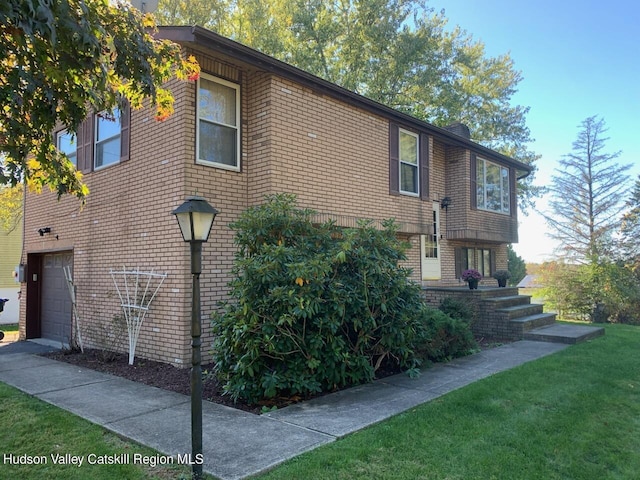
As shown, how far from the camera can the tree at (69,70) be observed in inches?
147

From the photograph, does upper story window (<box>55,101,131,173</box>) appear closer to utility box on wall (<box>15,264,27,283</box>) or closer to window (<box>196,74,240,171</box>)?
window (<box>196,74,240,171</box>)

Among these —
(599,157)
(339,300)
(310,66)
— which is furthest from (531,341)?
(599,157)

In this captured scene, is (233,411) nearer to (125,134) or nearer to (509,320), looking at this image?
(125,134)

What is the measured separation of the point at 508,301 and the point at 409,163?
167 inches

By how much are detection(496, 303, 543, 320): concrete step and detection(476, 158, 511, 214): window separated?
3.66 m

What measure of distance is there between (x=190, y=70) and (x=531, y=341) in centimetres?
870

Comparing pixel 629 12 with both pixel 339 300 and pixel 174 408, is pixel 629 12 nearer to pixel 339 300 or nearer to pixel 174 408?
pixel 339 300

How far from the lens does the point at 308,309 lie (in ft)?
17.0

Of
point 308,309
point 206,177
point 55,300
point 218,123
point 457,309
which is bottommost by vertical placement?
point 457,309

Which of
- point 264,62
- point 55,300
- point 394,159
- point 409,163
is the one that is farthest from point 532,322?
point 55,300

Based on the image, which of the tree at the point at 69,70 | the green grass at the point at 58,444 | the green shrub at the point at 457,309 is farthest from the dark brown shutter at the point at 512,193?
the green grass at the point at 58,444

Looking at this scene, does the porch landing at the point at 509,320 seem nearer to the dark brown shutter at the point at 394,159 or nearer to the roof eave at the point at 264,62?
the dark brown shutter at the point at 394,159

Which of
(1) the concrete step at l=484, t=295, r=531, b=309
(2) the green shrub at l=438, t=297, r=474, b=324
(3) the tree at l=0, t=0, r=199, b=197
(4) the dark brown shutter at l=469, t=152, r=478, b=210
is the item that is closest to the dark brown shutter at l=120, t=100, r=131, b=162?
(3) the tree at l=0, t=0, r=199, b=197

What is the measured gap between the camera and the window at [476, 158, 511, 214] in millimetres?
13891
